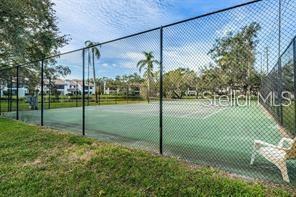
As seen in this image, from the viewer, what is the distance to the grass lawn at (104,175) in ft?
10.5

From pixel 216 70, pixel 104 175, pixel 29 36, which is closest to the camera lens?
pixel 104 175

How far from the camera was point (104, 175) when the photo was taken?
3.76m

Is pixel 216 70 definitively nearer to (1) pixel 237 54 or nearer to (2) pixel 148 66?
(1) pixel 237 54

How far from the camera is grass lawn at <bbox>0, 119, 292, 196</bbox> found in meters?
3.20

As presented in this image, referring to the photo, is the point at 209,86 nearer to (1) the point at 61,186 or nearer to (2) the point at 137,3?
(1) the point at 61,186

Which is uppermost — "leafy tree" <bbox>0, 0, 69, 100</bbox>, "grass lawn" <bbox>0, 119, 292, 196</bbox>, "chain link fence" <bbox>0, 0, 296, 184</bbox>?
"leafy tree" <bbox>0, 0, 69, 100</bbox>

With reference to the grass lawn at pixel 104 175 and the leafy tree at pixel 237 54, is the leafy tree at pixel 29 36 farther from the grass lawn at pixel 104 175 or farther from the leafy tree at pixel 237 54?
the leafy tree at pixel 237 54

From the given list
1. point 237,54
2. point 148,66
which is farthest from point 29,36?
point 237,54

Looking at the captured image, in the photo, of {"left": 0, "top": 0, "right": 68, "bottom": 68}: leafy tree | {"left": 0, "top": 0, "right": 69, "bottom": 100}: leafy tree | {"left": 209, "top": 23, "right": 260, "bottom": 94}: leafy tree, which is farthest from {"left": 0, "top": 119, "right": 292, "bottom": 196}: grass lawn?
{"left": 0, "top": 0, "right": 68, "bottom": 68}: leafy tree

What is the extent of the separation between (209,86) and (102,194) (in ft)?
7.66

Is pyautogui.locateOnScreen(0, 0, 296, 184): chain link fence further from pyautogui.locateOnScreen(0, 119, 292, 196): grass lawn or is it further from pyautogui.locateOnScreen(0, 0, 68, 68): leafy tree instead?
pyautogui.locateOnScreen(0, 0, 68, 68): leafy tree

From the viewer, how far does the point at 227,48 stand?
3.95 m

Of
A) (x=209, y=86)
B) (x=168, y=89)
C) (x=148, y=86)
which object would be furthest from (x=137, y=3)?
(x=209, y=86)

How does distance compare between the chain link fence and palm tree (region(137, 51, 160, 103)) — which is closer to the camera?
the chain link fence
